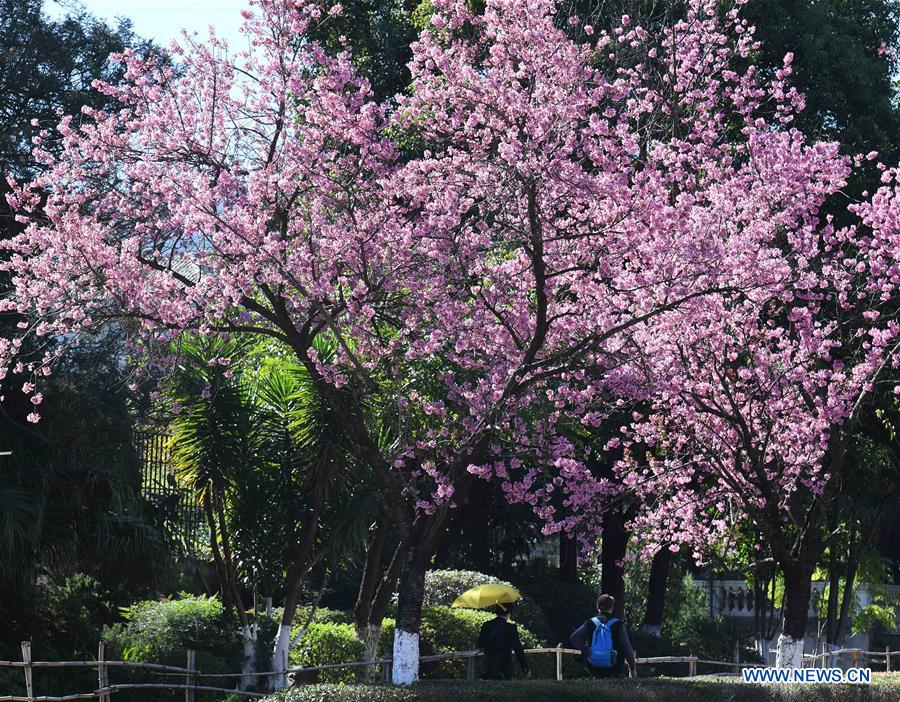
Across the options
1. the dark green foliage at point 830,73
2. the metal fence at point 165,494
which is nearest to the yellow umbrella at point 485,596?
the metal fence at point 165,494

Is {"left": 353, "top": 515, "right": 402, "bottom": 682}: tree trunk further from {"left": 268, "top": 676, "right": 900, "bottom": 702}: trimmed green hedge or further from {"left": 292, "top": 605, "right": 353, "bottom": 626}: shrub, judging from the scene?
{"left": 268, "top": 676, "right": 900, "bottom": 702}: trimmed green hedge

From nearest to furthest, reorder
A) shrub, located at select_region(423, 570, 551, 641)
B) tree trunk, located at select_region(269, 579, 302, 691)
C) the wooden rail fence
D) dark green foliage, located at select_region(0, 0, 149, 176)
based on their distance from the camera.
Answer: the wooden rail fence
tree trunk, located at select_region(269, 579, 302, 691)
dark green foliage, located at select_region(0, 0, 149, 176)
shrub, located at select_region(423, 570, 551, 641)

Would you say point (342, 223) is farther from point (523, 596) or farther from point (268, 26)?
point (523, 596)

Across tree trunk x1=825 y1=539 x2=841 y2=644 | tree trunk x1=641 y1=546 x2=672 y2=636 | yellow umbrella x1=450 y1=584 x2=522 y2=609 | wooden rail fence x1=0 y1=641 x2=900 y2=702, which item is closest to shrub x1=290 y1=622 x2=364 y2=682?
wooden rail fence x1=0 y1=641 x2=900 y2=702

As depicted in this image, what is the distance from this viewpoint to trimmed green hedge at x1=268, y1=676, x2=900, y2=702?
10.9 metres

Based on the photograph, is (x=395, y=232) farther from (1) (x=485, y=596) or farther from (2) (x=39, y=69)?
(2) (x=39, y=69)

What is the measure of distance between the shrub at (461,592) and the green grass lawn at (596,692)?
6.40 meters

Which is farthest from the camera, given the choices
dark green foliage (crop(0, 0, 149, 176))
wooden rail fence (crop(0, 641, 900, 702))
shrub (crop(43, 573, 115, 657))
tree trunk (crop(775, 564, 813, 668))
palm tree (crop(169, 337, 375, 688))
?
dark green foliage (crop(0, 0, 149, 176))

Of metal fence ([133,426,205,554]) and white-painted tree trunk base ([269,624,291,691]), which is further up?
metal fence ([133,426,205,554])

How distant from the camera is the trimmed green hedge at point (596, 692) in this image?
10852 millimetres

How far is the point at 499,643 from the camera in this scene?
12.6 meters

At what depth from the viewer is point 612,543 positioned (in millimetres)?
25406

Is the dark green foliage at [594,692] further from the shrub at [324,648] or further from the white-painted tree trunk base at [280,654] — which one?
the shrub at [324,648]

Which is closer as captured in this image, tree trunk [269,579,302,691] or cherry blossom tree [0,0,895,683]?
cherry blossom tree [0,0,895,683]
